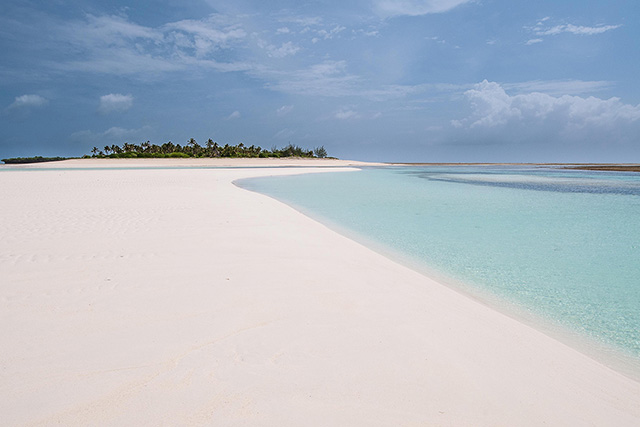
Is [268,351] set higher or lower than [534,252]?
higher

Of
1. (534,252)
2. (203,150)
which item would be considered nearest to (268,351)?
(534,252)

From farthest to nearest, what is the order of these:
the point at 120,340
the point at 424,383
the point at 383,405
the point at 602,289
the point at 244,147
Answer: the point at 244,147, the point at 602,289, the point at 120,340, the point at 424,383, the point at 383,405

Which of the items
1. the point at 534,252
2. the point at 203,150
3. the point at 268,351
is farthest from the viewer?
the point at 203,150

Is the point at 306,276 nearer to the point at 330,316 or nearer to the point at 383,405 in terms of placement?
the point at 330,316

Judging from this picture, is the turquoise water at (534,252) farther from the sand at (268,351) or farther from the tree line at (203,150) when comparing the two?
the tree line at (203,150)

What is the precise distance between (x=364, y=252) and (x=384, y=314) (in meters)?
2.78

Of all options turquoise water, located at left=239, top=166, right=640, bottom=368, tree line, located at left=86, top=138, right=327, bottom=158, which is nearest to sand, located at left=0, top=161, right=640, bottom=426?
turquoise water, located at left=239, top=166, right=640, bottom=368

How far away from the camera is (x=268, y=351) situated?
273 centimetres

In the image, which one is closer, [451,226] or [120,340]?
[120,340]

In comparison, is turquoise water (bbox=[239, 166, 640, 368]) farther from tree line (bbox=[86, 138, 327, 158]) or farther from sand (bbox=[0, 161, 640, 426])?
tree line (bbox=[86, 138, 327, 158])

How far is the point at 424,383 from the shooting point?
2420 mm

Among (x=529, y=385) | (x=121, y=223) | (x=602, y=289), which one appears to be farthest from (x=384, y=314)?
(x=121, y=223)

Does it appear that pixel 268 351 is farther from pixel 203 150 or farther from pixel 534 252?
pixel 203 150

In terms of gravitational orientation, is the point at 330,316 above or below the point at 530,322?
above
